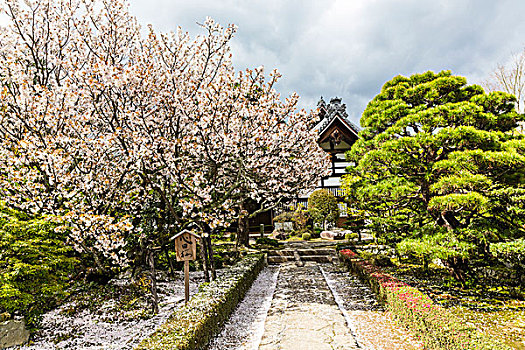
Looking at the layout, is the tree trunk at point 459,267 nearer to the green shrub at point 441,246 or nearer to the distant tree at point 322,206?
the green shrub at point 441,246

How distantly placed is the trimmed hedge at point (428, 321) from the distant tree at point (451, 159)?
5.20 feet

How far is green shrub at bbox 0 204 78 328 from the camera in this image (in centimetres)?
489

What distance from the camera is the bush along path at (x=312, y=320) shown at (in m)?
4.91

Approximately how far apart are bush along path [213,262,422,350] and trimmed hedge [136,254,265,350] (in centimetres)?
30

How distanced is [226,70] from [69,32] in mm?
4417

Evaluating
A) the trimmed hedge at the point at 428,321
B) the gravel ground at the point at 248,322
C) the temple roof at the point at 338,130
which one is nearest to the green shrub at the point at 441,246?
the trimmed hedge at the point at 428,321

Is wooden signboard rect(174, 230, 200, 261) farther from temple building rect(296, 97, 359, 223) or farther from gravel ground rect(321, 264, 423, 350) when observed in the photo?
temple building rect(296, 97, 359, 223)

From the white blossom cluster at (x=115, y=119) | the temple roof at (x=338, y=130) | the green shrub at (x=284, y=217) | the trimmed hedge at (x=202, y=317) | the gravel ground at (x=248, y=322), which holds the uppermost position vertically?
the temple roof at (x=338, y=130)

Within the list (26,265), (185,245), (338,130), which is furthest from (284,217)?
(26,265)

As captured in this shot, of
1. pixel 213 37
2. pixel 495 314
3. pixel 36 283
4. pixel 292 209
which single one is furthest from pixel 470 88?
pixel 292 209

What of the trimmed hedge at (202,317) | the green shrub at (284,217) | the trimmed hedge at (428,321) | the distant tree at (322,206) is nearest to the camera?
the trimmed hedge at (428,321)

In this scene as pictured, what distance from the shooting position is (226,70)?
833cm

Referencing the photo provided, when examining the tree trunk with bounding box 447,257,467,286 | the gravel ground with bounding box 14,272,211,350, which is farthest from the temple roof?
the gravel ground with bounding box 14,272,211,350

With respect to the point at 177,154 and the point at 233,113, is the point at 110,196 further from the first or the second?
the point at 233,113
